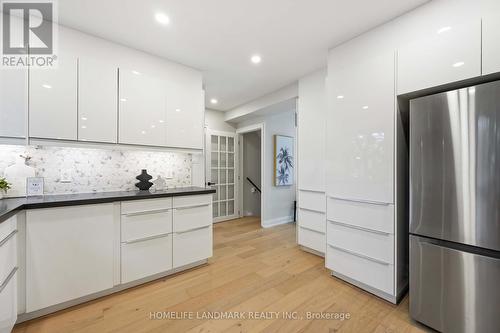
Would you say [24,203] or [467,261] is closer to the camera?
[467,261]

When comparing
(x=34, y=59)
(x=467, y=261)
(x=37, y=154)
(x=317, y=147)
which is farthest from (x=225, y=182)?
(x=467, y=261)

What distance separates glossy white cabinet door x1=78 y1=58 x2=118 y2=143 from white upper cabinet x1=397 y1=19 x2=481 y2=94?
2815mm

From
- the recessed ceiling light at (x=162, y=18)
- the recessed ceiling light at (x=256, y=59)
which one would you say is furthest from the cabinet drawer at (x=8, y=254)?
the recessed ceiling light at (x=256, y=59)

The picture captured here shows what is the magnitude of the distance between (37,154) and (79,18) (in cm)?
139

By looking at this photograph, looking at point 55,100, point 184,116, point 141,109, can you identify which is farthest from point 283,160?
point 55,100

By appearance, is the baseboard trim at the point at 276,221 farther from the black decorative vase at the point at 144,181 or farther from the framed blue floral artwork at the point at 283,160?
the black decorative vase at the point at 144,181

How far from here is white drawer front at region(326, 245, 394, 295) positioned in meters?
1.86

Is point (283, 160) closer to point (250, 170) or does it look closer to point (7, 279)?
point (250, 170)

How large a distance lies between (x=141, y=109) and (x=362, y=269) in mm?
2949

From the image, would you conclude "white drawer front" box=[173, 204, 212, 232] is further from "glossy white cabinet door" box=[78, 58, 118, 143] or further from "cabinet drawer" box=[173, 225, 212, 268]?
"glossy white cabinet door" box=[78, 58, 118, 143]

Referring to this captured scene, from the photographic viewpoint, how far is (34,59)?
1.88 meters

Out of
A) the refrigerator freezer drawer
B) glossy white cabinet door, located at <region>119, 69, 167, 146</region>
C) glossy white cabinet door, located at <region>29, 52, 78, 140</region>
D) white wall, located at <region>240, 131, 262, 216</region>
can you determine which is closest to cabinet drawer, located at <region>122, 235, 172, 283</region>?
glossy white cabinet door, located at <region>119, 69, 167, 146</region>

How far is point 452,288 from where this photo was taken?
1431mm

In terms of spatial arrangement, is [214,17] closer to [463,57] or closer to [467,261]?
[463,57]
